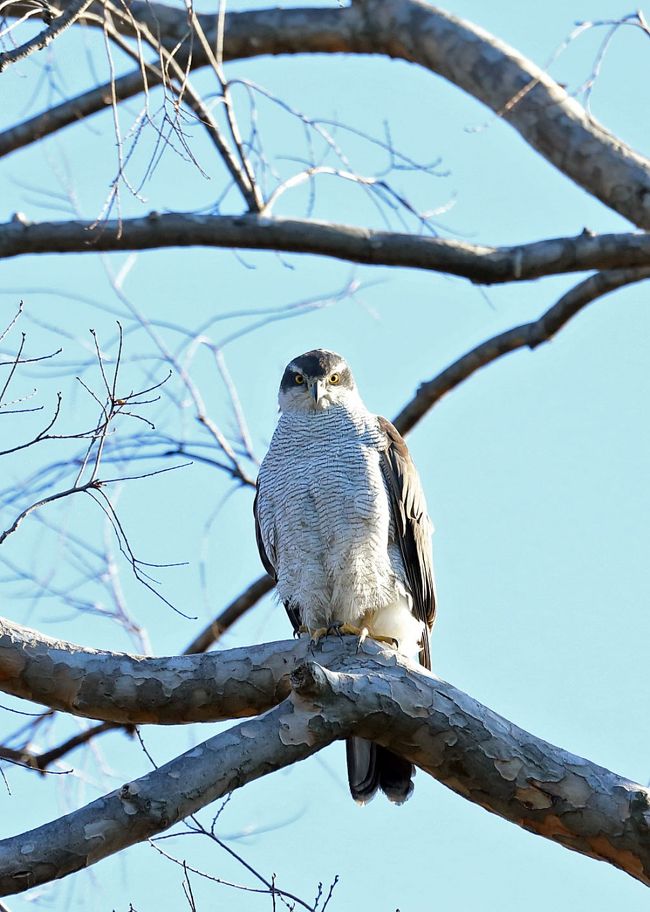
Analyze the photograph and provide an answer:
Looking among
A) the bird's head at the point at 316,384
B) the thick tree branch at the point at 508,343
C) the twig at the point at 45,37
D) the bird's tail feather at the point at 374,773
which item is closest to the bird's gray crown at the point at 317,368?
the bird's head at the point at 316,384

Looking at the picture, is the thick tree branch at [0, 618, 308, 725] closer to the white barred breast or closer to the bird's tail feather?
the bird's tail feather

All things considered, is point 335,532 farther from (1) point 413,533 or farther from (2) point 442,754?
(2) point 442,754

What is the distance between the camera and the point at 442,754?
13.6 feet

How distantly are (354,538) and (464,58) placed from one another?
2659 millimetres

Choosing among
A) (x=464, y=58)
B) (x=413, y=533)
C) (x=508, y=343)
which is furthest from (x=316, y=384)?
(x=464, y=58)

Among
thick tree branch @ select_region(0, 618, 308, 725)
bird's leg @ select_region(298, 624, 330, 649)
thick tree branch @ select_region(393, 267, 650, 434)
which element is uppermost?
thick tree branch @ select_region(393, 267, 650, 434)

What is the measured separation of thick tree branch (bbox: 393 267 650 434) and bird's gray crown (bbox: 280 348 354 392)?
19.7 inches

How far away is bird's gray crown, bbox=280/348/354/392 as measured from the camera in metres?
6.39

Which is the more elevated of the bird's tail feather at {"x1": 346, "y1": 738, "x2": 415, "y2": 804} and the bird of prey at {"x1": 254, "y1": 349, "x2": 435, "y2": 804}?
the bird of prey at {"x1": 254, "y1": 349, "x2": 435, "y2": 804}

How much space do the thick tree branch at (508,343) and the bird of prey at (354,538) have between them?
80 cm

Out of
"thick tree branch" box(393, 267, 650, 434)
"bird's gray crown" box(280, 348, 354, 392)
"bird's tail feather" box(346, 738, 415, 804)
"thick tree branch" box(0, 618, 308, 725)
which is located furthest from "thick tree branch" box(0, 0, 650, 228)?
"thick tree branch" box(0, 618, 308, 725)

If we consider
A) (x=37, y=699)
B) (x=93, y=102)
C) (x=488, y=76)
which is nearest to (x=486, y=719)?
(x=37, y=699)

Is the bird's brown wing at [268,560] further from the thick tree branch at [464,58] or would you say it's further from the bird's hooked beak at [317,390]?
the thick tree branch at [464,58]

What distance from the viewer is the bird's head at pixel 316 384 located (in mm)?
6223
